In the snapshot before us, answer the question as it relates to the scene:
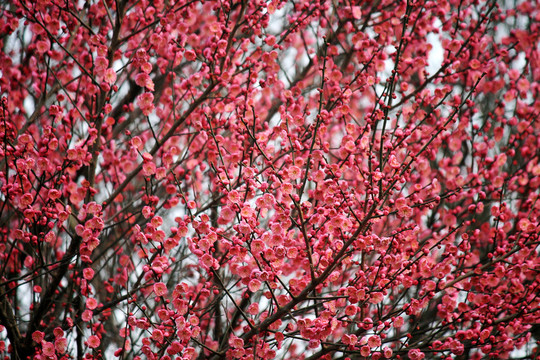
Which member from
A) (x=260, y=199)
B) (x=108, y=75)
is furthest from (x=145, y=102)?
(x=260, y=199)

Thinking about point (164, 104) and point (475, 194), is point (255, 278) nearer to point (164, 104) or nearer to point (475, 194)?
point (164, 104)

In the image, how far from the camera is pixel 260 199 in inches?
163

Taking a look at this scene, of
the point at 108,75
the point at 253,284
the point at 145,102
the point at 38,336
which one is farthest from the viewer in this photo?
the point at 145,102

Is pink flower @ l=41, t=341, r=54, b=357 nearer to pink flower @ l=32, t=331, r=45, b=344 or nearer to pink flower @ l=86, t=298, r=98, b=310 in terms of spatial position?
pink flower @ l=32, t=331, r=45, b=344

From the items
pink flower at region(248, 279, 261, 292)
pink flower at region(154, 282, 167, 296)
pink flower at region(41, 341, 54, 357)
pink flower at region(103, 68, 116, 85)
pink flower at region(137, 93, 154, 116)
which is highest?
pink flower at region(103, 68, 116, 85)

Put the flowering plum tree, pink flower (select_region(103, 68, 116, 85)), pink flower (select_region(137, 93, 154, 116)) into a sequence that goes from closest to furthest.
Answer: the flowering plum tree, pink flower (select_region(103, 68, 116, 85)), pink flower (select_region(137, 93, 154, 116))

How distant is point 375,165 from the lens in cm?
428

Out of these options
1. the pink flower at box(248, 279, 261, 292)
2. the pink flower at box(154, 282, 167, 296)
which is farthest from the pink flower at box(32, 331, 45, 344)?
the pink flower at box(248, 279, 261, 292)

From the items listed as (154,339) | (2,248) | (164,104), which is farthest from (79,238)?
(164,104)

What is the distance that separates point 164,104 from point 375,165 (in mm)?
2793

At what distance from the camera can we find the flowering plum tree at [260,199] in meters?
4.04

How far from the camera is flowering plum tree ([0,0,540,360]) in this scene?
4039 millimetres

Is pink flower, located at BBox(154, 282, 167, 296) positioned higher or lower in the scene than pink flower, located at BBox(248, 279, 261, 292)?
higher

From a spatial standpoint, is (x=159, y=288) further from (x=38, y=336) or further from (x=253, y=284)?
(x=38, y=336)
